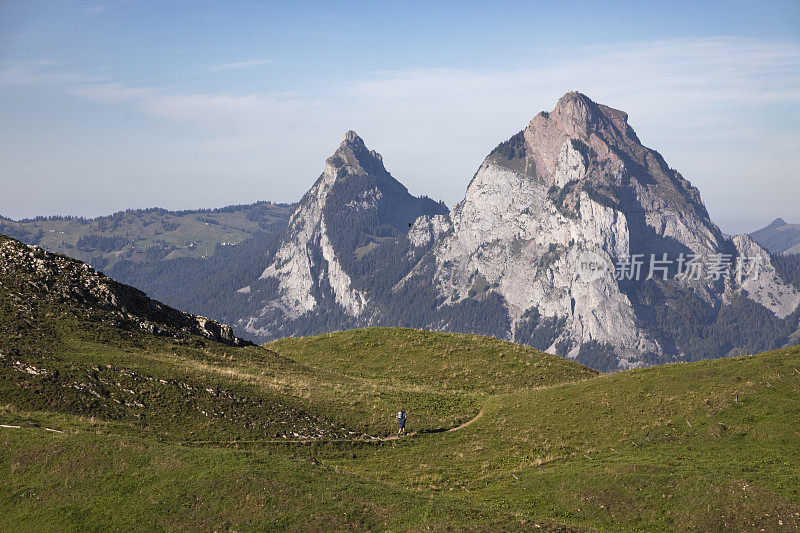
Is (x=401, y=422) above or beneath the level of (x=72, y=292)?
beneath

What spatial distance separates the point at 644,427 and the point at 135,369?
39.9m

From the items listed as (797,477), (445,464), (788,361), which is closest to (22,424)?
(445,464)

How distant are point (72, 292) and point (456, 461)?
4156 cm

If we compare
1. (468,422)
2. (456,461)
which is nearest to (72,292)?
(468,422)

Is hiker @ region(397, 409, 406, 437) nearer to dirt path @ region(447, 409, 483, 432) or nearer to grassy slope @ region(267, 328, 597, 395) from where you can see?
dirt path @ region(447, 409, 483, 432)

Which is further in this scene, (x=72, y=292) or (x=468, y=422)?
(x=72, y=292)

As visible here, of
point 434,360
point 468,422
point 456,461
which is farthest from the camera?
point 434,360

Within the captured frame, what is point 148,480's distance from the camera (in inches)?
1355

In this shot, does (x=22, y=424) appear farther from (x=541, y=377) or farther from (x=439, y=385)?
(x=541, y=377)

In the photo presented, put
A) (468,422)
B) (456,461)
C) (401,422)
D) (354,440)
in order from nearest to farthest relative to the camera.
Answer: (456,461)
(354,440)
(401,422)
(468,422)

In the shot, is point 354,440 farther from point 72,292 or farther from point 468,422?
point 72,292

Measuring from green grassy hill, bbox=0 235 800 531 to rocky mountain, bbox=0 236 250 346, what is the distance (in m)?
0.33

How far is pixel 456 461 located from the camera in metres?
46.9

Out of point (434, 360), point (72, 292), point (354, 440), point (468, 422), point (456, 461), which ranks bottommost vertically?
point (456, 461)
